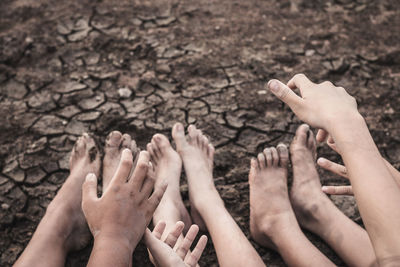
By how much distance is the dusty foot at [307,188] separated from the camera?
5.53ft

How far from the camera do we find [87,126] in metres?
2.18

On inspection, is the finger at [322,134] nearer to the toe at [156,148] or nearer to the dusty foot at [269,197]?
the dusty foot at [269,197]

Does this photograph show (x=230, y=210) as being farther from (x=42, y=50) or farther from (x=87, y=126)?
(x=42, y=50)

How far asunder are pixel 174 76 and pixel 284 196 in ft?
3.86

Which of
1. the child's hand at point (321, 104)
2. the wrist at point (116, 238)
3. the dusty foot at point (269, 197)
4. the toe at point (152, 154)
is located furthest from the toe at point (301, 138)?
the wrist at point (116, 238)

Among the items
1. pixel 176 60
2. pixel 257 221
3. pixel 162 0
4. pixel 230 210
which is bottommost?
Result: pixel 230 210

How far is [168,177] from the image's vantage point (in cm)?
186

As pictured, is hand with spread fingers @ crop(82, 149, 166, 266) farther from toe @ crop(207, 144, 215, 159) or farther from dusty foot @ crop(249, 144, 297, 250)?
toe @ crop(207, 144, 215, 159)

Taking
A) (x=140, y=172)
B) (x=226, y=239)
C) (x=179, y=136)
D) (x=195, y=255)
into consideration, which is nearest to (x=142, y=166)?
(x=140, y=172)

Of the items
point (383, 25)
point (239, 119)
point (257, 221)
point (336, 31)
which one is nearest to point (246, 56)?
point (239, 119)

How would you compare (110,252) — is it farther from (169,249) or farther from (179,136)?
(179,136)

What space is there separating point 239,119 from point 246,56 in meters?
0.60

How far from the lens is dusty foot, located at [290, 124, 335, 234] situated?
1685mm

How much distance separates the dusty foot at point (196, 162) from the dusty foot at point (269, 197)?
9.2 inches
